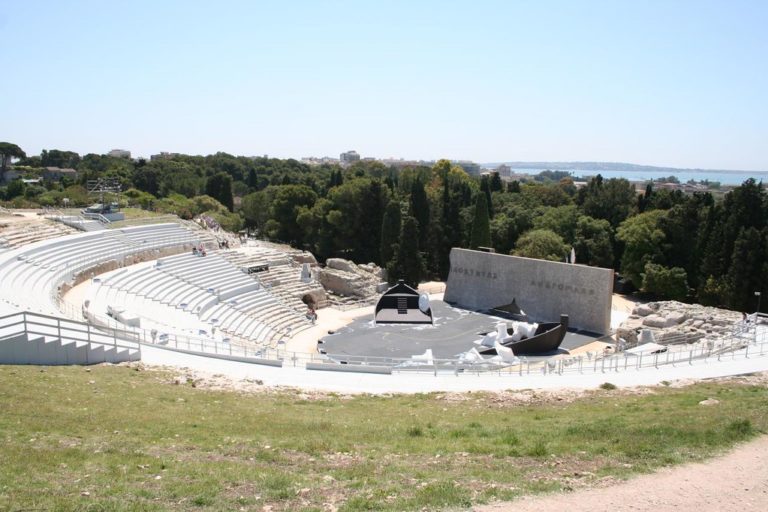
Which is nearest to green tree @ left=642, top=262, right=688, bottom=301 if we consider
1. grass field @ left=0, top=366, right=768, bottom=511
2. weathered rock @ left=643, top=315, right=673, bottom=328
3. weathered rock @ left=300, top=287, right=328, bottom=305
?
weathered rock @ left=643, top=315, right=673, bottom=328

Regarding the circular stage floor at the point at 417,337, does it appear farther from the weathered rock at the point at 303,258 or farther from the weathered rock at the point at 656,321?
the weathered rock at the point at 303,258

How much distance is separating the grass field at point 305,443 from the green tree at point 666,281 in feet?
A: 89.5

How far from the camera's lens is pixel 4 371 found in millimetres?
13477

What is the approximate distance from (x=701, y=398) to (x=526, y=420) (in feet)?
17.4

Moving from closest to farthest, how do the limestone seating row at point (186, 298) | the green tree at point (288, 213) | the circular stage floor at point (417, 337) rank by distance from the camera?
the limestone seating row at point (186, 298) < the circular stage floor at point (417, 337) < the green tree at point (288, 213)

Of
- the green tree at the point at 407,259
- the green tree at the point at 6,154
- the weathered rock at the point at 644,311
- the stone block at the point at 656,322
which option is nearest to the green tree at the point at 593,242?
the weathered rock at the point at 644,311

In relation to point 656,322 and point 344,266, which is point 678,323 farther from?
point 344,266

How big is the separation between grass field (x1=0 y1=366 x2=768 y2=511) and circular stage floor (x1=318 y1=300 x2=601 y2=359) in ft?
42.6

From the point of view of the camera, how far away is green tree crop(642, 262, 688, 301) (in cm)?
4116

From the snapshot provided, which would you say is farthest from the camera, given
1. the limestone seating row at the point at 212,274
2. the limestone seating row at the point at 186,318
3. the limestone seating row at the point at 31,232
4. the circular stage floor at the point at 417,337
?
the limestone seating row at the point at 212,274

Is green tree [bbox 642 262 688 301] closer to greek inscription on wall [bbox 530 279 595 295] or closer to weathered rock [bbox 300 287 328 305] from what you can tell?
greek inscription on wall [bbox 530 279 595 295]

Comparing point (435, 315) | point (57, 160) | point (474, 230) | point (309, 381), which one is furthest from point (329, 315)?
point (57, 160)

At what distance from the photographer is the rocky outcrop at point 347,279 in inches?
1668

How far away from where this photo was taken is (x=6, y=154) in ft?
271
